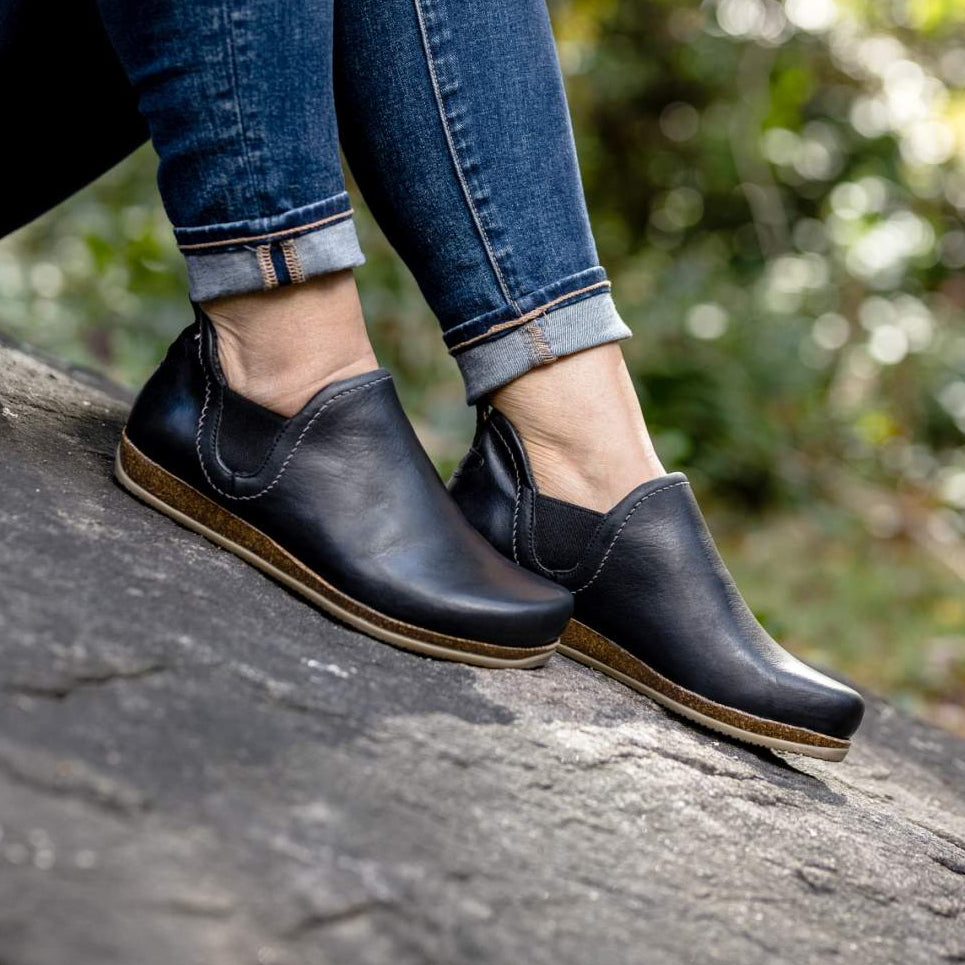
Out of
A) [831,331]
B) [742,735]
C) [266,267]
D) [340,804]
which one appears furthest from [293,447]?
[831,331]

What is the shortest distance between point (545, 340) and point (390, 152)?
0.26 meters

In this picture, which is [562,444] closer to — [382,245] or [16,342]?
[16,342]

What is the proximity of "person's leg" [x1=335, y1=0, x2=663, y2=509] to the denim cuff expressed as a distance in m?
0.13

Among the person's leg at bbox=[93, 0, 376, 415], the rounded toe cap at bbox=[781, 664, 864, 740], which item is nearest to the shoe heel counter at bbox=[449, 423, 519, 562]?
the person's leg at bbox=[93, 0, 376, 415]

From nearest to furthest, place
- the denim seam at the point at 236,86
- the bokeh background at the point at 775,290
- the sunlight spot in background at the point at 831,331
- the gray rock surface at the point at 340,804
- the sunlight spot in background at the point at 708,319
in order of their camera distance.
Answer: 1. the gray rock surface at the point at 340,804
2. the denim seam at the point at 236,86
3. the bokeh background at the point at 775,290
4. the sunlight spot in background at the point at 708,319
5. the sunlight spot in background at the point at 831,331

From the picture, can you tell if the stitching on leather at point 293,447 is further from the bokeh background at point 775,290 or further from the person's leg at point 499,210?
the bokeh background at point 775,290

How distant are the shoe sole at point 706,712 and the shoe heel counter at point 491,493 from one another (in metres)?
0.14

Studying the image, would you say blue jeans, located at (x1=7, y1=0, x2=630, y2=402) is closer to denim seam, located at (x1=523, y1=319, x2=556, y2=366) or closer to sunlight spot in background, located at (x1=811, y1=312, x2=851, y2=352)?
denim seam, located at (x1=523, y1=319, x2=556, y2=366)

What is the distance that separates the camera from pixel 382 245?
3.74 m

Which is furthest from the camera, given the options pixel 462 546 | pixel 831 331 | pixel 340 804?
pixel 831 331

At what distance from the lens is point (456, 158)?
1.10 meters

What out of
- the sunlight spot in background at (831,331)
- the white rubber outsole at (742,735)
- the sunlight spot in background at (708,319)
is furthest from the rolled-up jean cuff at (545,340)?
the sunlight spot in background at (831,331)

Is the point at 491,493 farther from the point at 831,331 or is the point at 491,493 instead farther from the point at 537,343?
the point at 831,331

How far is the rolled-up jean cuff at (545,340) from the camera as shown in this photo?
3.69 feet
